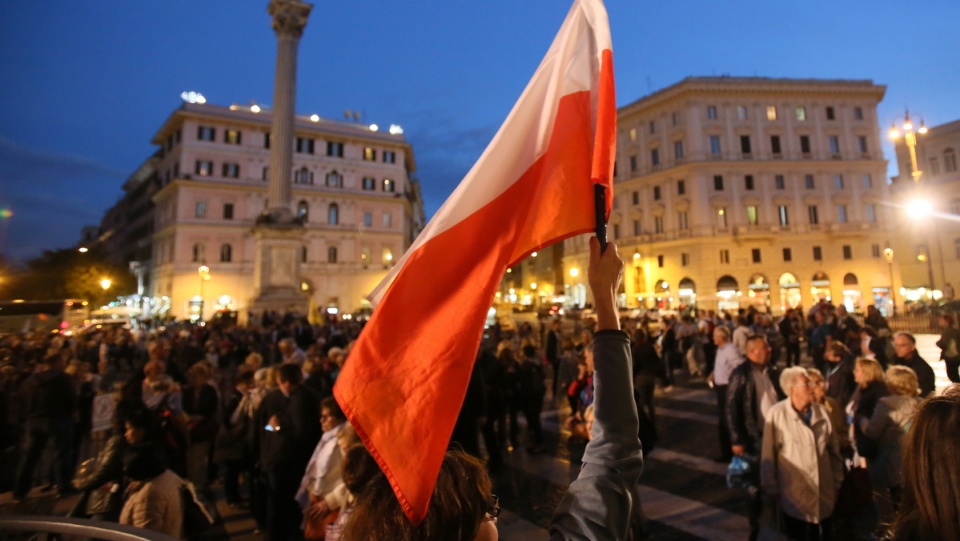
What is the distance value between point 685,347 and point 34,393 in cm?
1417

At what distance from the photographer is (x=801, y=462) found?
3852 mm

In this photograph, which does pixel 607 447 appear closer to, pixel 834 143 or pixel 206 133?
pixel 834 143

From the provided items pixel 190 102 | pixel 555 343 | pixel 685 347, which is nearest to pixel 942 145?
pixel 685 347

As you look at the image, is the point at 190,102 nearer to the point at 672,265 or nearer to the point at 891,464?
the point at 672,265

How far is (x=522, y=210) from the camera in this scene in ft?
7.25

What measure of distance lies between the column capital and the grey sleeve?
1276 inches

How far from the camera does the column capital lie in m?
28.7

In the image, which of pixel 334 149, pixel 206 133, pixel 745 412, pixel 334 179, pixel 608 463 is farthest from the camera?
pixel 334 149

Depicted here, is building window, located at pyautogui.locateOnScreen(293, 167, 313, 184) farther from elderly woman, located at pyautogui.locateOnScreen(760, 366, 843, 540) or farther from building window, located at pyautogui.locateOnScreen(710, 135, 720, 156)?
elderly woman, located at pyautogui.locateOnScreen(760, 366, 843, 540)

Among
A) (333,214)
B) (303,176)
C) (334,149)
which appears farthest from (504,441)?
(334,149)

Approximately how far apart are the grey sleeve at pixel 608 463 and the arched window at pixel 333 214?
54414mm

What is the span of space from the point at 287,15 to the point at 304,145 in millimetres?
25786

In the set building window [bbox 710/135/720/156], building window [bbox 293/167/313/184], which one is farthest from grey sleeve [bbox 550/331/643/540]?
building window [bbox 293/167/313/184]

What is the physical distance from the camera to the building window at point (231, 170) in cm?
5062
